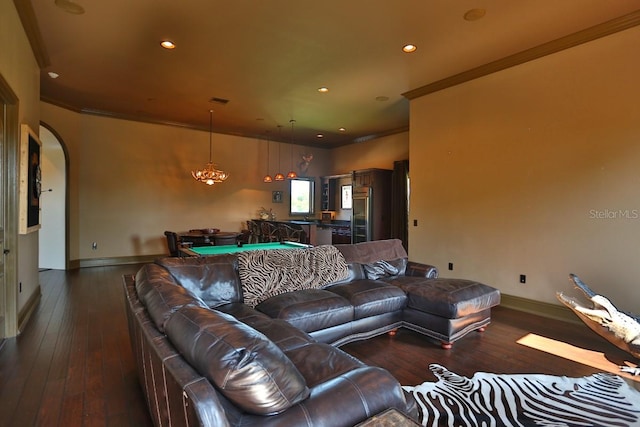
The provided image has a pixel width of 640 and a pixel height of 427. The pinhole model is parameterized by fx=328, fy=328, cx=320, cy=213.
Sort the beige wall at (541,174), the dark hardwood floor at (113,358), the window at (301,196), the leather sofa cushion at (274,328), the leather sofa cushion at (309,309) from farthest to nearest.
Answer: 1. the window at (301,196)
2. the beige wall at (541,174)
3. the leather sofa cushion at (309,309)
4. the dark hardwood floor at (113,358)
5. the leather sofa cushion at (274,328)

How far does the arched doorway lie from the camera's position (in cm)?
645

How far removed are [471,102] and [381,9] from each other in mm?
2235

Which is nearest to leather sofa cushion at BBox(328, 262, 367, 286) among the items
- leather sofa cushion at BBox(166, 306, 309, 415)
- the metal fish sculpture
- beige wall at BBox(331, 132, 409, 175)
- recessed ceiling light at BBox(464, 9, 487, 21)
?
the metal fish sculpture

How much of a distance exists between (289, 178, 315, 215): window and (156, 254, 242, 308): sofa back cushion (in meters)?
6.71

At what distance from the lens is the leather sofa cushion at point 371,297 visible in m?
3.06

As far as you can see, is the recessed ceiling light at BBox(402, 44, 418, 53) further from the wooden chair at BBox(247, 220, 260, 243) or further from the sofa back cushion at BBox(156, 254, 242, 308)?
the wooden chair at BBox(247, 220, 260, 243)

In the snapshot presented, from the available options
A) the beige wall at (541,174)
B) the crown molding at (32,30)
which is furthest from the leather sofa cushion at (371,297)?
the crown molding at (32,30)

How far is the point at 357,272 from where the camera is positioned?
377cm

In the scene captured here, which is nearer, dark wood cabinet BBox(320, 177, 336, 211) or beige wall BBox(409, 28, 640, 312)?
beige wall BBox(409, 28, 640, 312)

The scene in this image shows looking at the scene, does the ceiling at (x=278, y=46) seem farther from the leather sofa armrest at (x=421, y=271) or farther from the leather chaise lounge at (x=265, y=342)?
the leather sofa armrest at (x=421, y=271)

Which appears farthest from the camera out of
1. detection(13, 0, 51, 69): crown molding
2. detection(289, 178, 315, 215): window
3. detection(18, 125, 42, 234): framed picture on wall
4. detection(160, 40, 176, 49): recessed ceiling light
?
detection(289, 178, 315, 215): window

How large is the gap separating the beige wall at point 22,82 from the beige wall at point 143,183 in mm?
2403

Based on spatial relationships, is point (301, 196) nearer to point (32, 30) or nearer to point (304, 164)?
point (304, 164)

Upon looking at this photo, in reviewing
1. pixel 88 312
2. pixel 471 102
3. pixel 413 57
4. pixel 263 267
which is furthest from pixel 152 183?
pixel 471 102
